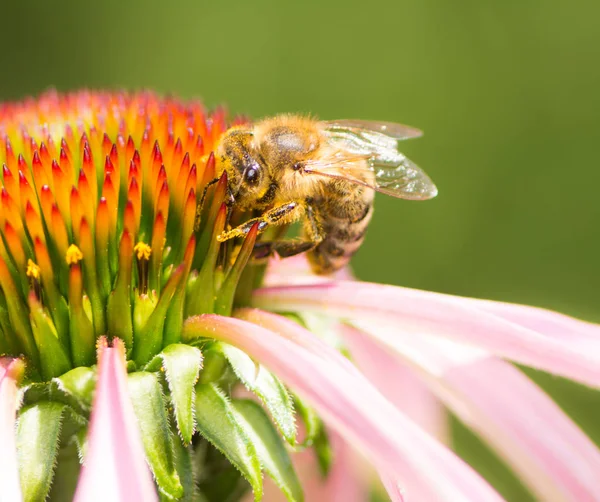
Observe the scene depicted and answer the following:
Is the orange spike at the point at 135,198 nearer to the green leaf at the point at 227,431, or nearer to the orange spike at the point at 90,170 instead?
the orange spike at the point at 90,170

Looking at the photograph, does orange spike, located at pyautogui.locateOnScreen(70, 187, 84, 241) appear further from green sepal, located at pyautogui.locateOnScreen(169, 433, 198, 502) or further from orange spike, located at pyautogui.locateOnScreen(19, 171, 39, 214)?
green sepal, located at pyautogui.locateOnScreen(169, 433, 198, 502)

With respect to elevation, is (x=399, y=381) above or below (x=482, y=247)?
above

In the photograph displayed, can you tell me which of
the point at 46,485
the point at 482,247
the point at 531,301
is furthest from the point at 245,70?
the point at 46,485

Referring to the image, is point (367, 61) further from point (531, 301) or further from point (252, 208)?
point (252, 208)

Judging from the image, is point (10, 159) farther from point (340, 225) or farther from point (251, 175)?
point (340, 225)


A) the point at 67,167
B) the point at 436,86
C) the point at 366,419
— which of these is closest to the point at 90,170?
the point at 67,167

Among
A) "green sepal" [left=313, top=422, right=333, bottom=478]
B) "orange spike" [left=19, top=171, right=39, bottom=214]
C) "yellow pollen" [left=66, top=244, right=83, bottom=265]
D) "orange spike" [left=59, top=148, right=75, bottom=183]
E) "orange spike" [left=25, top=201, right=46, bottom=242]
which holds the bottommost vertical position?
"green sepal" [left=313, top=422, right=333, bottom=478]

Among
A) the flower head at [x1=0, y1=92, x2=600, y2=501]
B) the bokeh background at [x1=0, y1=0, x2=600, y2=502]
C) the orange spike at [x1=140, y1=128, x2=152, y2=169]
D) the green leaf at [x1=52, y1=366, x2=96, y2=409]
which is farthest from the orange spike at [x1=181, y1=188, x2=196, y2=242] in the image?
the bokeh background at [x1=0, y1=0, x2=600, y2=502]
